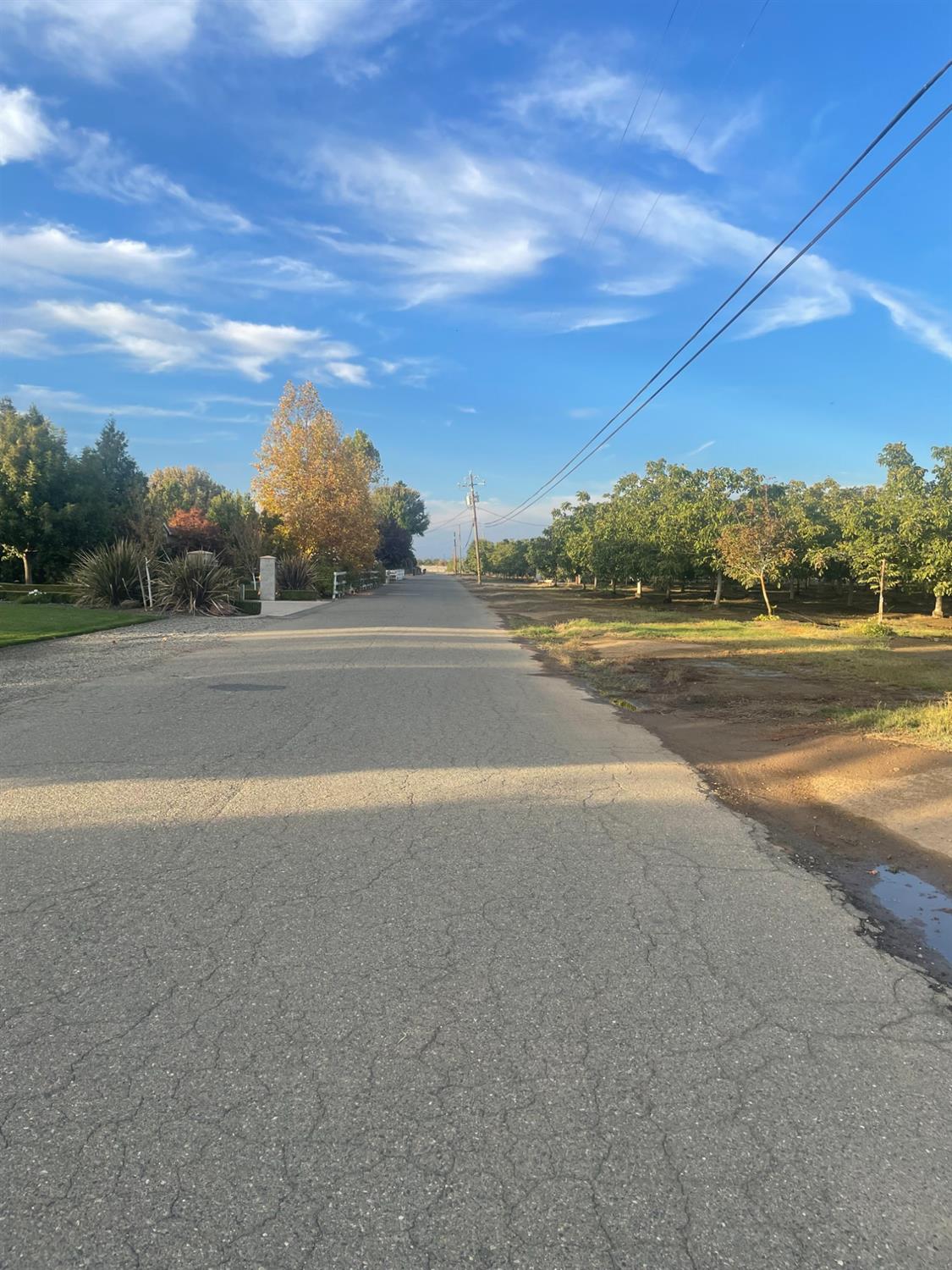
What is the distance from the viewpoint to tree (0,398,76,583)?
29047 millimetres

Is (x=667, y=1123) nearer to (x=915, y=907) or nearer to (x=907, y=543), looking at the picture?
(x=915, y=907)

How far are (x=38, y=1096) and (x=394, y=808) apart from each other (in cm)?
304

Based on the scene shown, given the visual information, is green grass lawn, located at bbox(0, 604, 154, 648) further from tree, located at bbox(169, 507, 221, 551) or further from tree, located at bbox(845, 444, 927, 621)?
tree, located at bbox(845, 444, 927, 621)

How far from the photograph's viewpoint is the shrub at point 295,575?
35156 millimetres

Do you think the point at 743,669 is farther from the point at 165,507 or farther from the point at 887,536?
the point at 165,507

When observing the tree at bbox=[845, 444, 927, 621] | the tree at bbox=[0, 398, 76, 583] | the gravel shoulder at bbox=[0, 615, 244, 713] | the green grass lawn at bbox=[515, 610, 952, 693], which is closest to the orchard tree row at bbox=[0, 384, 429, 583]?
the tree at bbox=[0, 398, 76, 583]

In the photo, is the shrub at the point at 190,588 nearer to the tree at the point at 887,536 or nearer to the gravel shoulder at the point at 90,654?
the gravel shoulder at the point at 90,654

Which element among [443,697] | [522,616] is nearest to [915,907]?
[443,697]

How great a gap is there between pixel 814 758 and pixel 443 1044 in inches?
234

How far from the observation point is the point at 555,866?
4285 millimetres

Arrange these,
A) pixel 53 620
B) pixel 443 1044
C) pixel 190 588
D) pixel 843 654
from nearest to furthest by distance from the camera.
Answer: pixel 443 1044 < pixel 843 654 < pixel 53 620 < pixel 190 588

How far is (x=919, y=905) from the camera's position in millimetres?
4133

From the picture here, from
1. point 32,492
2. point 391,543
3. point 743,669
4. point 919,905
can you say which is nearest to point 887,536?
point 743,669

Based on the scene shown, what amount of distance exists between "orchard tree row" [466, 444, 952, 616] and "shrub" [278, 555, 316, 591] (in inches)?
804
